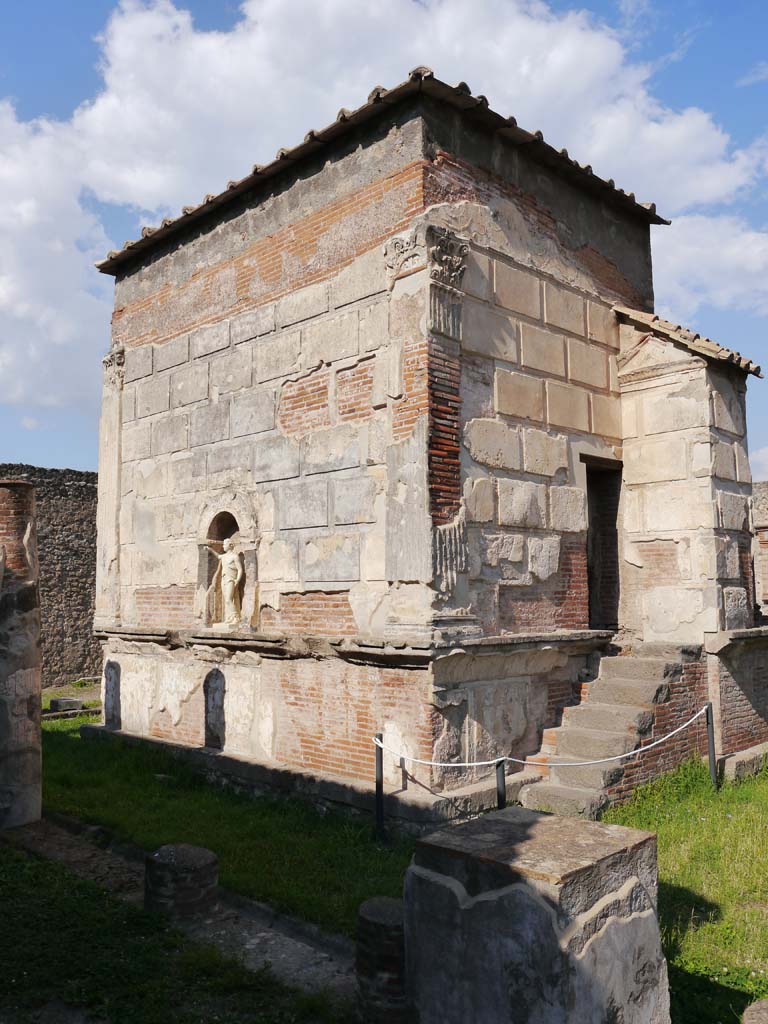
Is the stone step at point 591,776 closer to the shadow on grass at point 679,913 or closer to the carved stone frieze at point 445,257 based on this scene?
the shadow on grass at point 679,913

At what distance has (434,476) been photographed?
724 centimetres

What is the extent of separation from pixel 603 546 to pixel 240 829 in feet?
16.9

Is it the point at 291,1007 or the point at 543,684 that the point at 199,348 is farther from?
the point at 291,1007

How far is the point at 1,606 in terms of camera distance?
746cm

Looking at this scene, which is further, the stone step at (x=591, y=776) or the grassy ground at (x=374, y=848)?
the stone step at (x=591, y=776)

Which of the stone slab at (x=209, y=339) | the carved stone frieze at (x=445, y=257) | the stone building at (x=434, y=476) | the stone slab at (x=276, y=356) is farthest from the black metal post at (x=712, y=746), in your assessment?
the stone slab at (x=209, y=339)

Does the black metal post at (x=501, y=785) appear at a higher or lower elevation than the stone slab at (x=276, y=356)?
lower

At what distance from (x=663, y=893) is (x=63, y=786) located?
5932 millimetres

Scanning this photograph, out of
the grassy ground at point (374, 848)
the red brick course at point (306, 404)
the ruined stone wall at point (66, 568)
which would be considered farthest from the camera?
the ruined stone wall at point (66, 568)

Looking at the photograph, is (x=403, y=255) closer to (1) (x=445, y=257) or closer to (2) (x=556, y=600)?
(1) (x=445, y=257)

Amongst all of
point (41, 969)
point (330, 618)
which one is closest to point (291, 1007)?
point (41, 969)

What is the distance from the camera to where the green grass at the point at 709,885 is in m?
4.35

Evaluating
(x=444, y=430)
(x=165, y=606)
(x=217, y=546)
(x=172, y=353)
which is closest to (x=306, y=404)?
(x=444, y=430)

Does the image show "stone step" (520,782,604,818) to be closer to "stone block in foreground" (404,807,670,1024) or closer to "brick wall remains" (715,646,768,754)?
"brick wall remains" (715,646,768,754)
